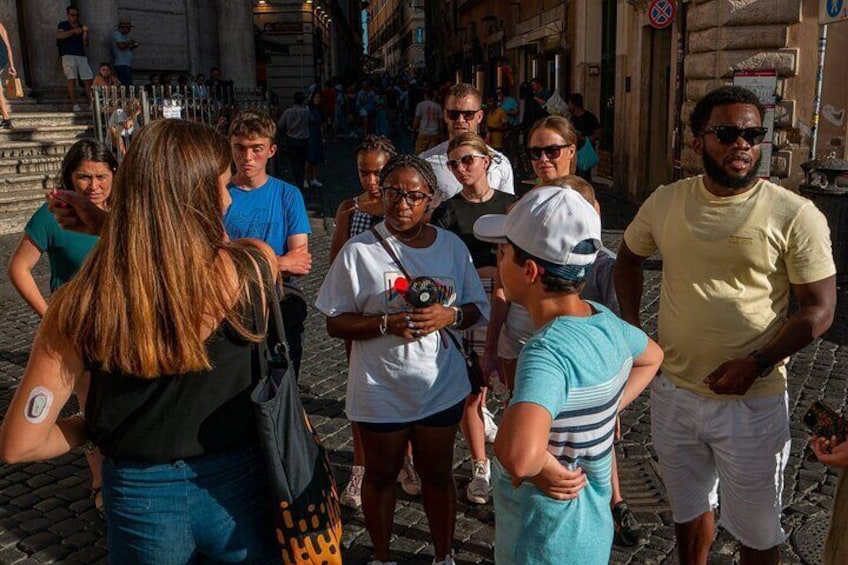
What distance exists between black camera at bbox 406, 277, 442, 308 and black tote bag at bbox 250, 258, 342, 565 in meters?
0.98

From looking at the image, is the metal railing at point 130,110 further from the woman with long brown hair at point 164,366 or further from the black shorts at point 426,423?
the woman with long brown hair at point 164,366

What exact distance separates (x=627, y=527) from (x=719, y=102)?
6.21 feet

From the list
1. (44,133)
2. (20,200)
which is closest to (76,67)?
(44,133)

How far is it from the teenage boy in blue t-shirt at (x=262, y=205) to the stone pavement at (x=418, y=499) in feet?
3.27

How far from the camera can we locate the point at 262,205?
397cm

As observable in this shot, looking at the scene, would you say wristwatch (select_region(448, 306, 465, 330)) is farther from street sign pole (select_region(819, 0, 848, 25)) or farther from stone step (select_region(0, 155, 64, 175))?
stone step (select_region(0, 155, 64, 175))

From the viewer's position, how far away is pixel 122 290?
74.4 inches

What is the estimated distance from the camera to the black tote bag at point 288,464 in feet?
6.61

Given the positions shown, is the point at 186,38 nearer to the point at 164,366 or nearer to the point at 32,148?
the point at 32,148

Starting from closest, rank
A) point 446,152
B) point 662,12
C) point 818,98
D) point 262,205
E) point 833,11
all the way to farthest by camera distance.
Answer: point 262,205 < point 446,152 < point 833,11 < point 818,98 < point 662,12

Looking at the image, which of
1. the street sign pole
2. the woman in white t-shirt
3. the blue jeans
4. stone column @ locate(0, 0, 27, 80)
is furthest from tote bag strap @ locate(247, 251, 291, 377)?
stone column @ locate(0, 0, 27, 80)

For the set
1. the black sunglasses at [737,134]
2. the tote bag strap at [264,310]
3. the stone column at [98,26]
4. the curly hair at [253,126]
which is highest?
the stone column at [98,26]

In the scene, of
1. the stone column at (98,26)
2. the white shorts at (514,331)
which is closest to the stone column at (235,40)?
the stone column at (98,26)

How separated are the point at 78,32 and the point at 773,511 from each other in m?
16.4
